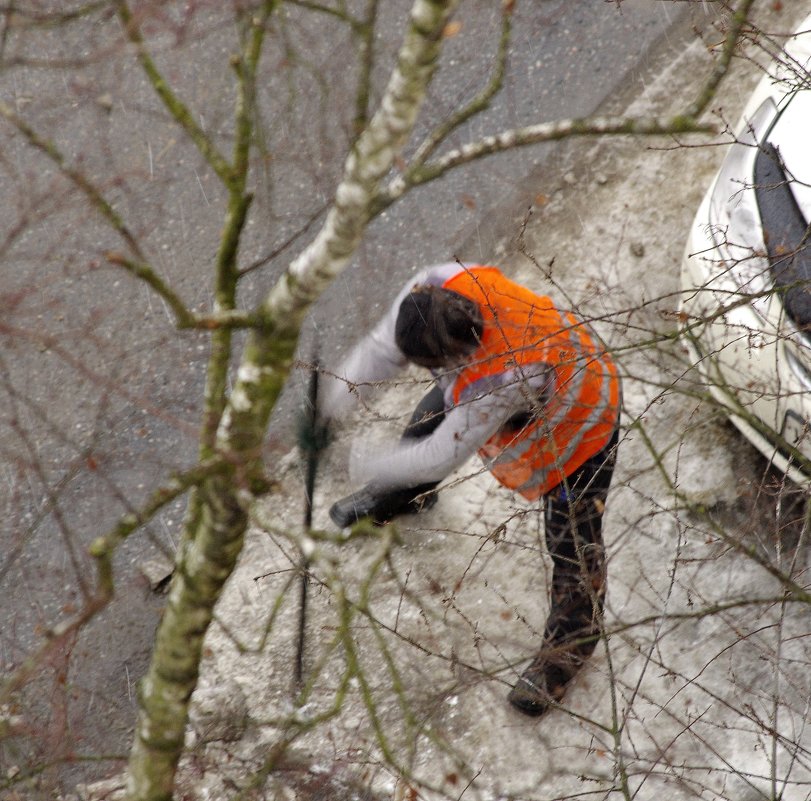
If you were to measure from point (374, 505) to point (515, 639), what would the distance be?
826 mm

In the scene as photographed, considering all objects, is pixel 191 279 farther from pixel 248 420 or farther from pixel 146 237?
pixel 248 420

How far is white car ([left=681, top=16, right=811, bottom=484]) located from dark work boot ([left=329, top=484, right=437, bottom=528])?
4.27 feet

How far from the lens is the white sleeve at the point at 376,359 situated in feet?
10.8

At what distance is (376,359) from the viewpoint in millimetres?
3461

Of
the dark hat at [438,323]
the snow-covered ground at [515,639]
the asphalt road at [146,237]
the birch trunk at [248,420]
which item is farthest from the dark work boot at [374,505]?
the birch trunk at [248,420]

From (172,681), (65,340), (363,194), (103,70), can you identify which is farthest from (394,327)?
(103,70)

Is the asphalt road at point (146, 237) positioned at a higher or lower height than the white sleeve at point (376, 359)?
higher

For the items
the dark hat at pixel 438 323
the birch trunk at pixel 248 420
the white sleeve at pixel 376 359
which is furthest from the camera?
the white sleeve at pixel 376 359

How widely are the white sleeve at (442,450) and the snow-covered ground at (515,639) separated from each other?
0.34m

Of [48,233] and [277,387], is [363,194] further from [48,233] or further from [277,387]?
[48,233]

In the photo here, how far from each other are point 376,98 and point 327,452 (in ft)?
6.13

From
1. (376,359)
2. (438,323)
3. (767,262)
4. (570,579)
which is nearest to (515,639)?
(570,579)

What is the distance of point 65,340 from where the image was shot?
4.91m

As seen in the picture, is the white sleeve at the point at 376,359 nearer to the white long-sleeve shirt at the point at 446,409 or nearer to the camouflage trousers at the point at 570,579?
the white long-sleeve shirt at the point at 446,409
